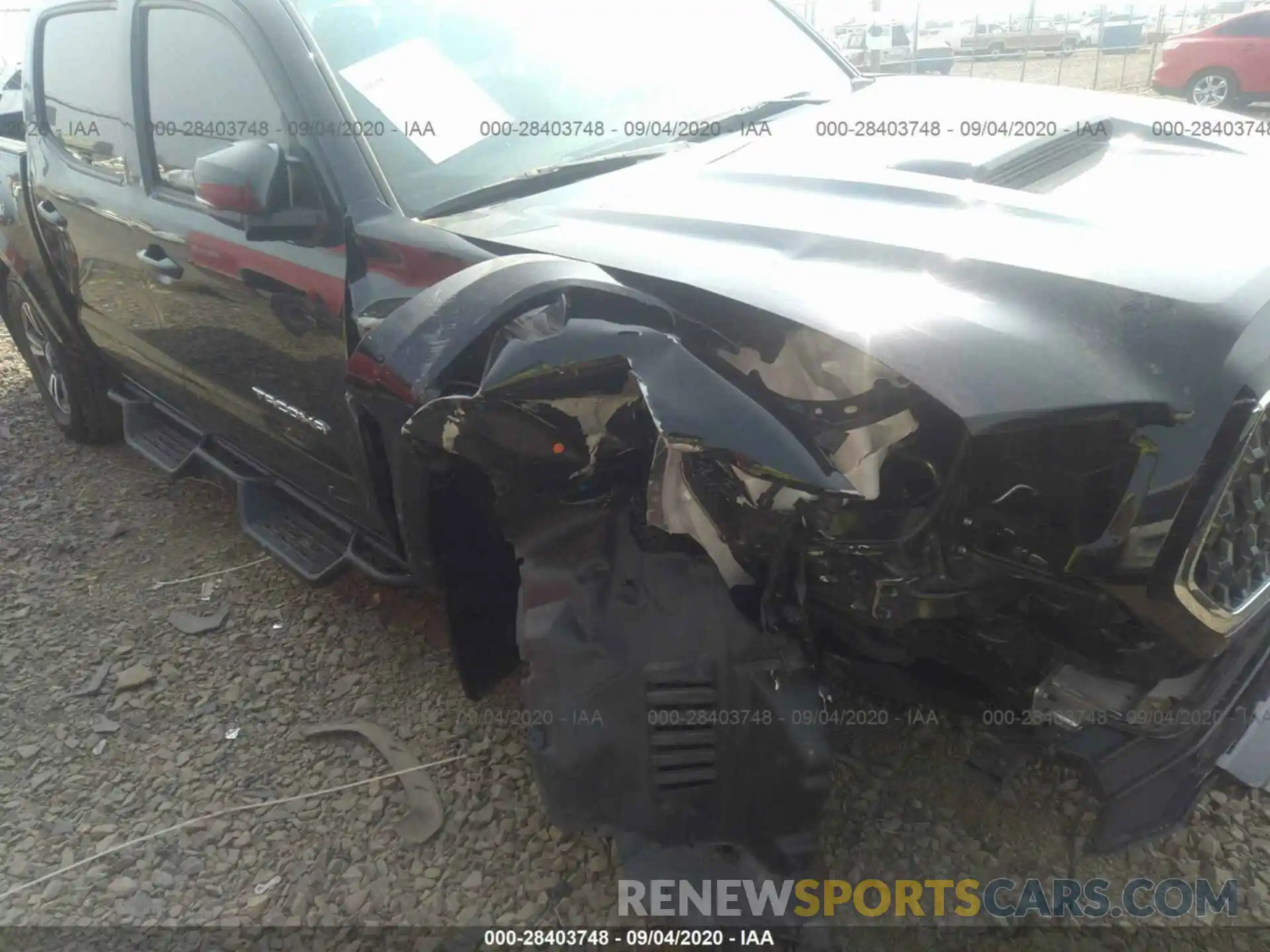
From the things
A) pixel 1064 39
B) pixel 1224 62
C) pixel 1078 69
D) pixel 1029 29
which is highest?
Answer: pixel 1224 62

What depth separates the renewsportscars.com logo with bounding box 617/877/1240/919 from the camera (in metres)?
1.88

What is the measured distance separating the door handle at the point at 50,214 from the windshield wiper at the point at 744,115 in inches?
92.3

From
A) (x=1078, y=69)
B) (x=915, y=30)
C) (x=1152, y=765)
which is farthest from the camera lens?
(x=1078, y=69)

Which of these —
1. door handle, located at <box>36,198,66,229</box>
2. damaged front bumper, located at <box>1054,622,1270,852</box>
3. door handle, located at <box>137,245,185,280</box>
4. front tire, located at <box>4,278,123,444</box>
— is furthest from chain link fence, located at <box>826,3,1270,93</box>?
damaged front bumper, located at <box>1054,622,1270,852</box>

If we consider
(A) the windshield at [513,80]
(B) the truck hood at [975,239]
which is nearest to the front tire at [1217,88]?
(B) the truck hood at [975,239]

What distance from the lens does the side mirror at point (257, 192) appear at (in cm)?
210

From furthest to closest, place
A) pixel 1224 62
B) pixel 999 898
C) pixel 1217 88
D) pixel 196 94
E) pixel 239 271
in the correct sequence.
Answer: pixel 1217 88 → pixel 1224 62 → pixel 196 94 → pixel 239 271 → pixel 999 898

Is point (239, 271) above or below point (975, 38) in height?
above

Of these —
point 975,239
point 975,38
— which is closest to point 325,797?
point 975,239

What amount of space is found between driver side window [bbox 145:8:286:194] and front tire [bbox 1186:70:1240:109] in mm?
10998

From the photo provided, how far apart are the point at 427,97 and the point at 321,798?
1723 millimetres

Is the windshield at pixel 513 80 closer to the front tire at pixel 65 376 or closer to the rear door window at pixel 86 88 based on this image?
the rear door window at pixel 86 88

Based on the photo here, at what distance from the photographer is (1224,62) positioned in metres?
10.4

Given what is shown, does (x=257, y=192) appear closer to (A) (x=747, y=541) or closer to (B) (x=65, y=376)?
(A) (x=747, y=541)
